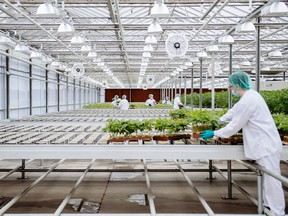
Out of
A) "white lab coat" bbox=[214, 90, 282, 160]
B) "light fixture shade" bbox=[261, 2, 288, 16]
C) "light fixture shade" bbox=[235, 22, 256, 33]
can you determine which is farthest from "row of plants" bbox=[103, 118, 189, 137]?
"light fixture shade" bbox=[235, 22, 256, 33]

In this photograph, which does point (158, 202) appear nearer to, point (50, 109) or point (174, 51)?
point (174, 51)

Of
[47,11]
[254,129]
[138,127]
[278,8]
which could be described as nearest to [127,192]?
[138,127]

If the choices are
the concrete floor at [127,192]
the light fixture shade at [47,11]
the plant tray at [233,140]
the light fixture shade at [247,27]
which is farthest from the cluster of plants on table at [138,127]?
the light fixture shade at [247,27]

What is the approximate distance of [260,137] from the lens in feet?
14.3

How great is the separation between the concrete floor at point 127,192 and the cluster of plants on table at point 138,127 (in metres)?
1.26

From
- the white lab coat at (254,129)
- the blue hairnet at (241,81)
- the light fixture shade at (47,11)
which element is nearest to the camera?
the white lab coat at (254,129)

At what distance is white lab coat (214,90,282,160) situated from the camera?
14.1 feet

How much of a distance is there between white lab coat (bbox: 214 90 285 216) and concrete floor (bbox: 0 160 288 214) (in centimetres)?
145

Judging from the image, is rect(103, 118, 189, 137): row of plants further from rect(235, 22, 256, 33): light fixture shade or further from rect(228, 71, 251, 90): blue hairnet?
rect(235, 22, 256, 33): light fixture shade

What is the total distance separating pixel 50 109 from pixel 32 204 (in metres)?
20.2

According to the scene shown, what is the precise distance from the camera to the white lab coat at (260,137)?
14.2 feet

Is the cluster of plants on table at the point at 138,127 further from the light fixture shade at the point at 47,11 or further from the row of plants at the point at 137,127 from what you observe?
the light fixture shade at the point at 47,11

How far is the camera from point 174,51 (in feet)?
32.7

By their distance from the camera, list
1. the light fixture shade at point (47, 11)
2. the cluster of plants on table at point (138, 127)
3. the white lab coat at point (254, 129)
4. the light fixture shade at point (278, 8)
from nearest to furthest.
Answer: the white lab coat at point (254, 129) < the cluster of plants on table at point (138, 127) < the light fixture shade at point (278, 8) < the light fixture shade at point (47, 11)
